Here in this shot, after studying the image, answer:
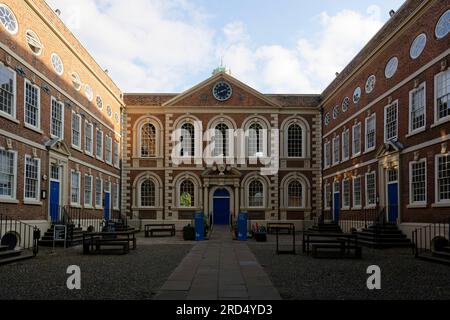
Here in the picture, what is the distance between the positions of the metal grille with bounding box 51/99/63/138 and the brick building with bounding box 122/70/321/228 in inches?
448

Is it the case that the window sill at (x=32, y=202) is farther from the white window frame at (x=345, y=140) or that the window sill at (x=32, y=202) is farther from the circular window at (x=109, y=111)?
the white window frame at (x=345, y=140)

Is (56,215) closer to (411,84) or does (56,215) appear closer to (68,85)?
(68,85)

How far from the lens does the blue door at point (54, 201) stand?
20.7m

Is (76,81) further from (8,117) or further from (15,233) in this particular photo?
(15,233)

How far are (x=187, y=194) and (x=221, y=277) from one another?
73.9 ft

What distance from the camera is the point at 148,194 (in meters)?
33.2

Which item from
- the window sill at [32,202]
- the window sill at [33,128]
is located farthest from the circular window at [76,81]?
the window sill at [32,202]

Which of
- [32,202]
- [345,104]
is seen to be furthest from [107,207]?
[345,104]

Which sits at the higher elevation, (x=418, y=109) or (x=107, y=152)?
(x=418, y=109)

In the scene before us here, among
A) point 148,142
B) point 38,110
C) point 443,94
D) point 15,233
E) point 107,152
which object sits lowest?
point 15,233

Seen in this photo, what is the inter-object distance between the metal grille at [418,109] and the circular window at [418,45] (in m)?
1.42

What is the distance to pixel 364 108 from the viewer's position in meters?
24.5
